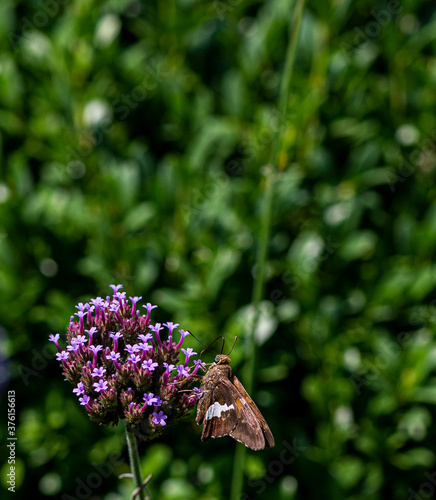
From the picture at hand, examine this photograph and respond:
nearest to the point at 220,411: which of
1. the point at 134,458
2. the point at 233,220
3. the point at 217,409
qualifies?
the point at 217,409

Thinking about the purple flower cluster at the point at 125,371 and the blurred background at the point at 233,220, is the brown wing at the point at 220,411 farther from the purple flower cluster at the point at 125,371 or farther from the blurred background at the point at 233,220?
the blurred background at the point at 233,220

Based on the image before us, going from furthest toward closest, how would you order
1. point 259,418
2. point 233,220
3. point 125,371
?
1. point 233,220
2. point 259,418
3. point 125,371

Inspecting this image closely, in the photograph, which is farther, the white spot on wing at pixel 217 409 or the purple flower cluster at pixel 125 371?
the white spot on wing at pixel 217 409

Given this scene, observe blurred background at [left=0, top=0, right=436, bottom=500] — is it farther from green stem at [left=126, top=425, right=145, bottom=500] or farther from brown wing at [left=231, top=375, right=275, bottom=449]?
green stem at [left=126, top=425, right=145, bottom=500]

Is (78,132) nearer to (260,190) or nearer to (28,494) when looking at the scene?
(260,190)

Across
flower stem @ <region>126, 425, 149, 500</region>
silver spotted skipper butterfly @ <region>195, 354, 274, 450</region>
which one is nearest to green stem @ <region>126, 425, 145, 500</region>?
flower stem @ <region>126, 425, 149, 500</region>

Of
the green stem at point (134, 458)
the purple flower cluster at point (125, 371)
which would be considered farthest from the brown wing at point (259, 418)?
the green stem at point (134, 458)

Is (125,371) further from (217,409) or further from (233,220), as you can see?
(233,220)
